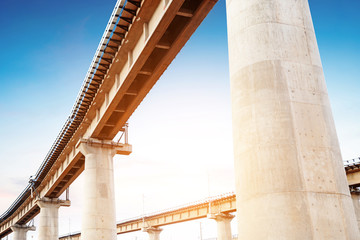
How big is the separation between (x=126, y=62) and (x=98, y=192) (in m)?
10.7

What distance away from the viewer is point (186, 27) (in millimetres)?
19141

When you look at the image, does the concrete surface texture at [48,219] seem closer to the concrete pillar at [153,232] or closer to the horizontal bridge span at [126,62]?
the horizontal bridge span at [126,62]

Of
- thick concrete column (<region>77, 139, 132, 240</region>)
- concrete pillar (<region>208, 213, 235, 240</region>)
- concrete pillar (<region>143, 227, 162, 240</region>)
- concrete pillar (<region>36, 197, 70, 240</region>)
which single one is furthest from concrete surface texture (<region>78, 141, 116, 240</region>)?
concrete pillar (<region>143, 227, 162, 240</region>)

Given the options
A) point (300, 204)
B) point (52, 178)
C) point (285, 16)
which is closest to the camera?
point (300, 204)

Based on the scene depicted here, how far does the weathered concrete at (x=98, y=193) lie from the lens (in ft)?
92.6

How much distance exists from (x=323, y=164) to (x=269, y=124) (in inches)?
66.1

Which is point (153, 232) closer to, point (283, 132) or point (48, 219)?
point (48, 219)

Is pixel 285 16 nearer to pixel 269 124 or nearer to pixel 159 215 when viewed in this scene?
pixel 269 124

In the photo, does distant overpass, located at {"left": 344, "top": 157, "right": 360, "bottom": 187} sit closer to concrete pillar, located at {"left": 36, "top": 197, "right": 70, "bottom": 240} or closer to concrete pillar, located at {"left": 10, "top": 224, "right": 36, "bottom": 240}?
concrete pillar, located at {"left": 36, "top": 197, "right": 70, "bottom": 240}

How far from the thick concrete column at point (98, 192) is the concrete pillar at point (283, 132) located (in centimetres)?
2012

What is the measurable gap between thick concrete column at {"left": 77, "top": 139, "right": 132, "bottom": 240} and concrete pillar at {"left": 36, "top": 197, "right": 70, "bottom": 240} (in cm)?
2350

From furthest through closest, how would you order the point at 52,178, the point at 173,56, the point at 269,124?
the point at 52,178 → the point at 173,56 → the point at 269,124

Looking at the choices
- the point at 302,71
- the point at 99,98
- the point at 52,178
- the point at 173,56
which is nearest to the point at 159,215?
the point at 52,178

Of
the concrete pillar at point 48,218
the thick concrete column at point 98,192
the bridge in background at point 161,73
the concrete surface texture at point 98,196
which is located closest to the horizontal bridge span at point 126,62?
the bridge in background at point 161,73
